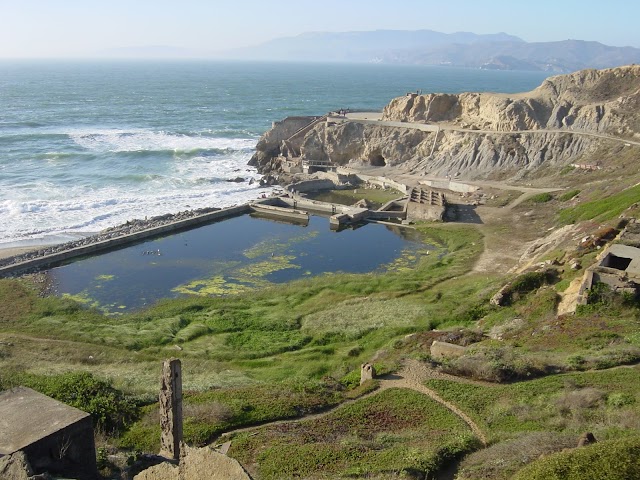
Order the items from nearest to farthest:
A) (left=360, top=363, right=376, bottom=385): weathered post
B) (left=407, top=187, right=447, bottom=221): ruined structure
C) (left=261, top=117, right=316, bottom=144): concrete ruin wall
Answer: (left=360, top=363, right=376, bottom=385): weathered post → (left=407, top=187, right=447, bottom=221): ruined structure → (left=261, top=117, right=316, bottom=144): concrete ruin wall

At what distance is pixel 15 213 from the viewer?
52.8 m

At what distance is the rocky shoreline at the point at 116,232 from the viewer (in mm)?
39531

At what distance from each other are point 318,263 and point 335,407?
22.4 m

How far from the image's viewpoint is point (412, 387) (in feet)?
62.0

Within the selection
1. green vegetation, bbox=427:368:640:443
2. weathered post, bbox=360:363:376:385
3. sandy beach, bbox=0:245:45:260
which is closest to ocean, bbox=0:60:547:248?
sandy beach, bbox=0:245:45:260

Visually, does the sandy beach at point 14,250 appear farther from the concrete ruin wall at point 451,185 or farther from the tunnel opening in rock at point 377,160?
the tunnel opening in rock at point 377,160

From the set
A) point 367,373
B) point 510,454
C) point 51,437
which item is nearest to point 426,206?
point 367,373

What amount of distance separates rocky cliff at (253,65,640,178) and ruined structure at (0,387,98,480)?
51.4 m

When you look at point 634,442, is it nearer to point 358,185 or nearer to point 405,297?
point 405,297

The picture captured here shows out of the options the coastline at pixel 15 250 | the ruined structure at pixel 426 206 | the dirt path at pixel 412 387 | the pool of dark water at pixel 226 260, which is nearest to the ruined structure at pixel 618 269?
the dirt path at pixel 412 387

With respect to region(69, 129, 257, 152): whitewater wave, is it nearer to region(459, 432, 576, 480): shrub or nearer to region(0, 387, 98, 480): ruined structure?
region(0, 387, 98, 480): ruined structure

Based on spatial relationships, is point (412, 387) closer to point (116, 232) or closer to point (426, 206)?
point (116, 232)

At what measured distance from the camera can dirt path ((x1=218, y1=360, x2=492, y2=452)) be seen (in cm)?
1608

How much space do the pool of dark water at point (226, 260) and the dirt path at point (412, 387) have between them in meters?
16.3
